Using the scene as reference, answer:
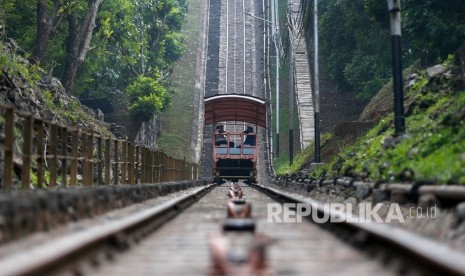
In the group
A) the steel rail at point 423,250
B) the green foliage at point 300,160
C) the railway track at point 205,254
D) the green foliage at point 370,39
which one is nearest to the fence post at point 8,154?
the railway track at point 205,254

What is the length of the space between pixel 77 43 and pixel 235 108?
10.7 meters

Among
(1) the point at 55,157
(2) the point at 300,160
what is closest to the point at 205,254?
(1) the point at 55,157

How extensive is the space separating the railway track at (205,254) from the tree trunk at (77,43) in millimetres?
27534

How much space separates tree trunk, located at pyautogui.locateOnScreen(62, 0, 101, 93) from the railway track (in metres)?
27.5

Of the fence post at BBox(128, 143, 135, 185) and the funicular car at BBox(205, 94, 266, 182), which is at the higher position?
the funicular car at BBox(205, 94, 266, 182)

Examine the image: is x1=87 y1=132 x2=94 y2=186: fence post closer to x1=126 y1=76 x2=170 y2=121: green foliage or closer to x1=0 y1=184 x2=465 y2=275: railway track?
x1=0 y1=184 x2=465 y2=275: railway track

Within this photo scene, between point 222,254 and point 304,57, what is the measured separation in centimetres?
6574

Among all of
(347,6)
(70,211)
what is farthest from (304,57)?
(70,211)

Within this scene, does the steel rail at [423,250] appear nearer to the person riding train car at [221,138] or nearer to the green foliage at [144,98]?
the person riding train car at [221,138]

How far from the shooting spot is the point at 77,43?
3709cm

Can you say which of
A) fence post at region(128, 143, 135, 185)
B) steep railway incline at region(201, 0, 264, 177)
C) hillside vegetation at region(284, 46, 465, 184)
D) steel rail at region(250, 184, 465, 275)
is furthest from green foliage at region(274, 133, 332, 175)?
steel rail at region(250, 184, 465, 275)

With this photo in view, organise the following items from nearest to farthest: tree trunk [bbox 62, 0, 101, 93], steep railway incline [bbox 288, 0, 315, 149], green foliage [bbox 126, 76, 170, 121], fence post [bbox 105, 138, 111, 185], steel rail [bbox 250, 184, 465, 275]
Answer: steel rail [bbox 250, 184, 465, 275], fence post [bbox 105, 138, 111, 185], tree trunk [bbox 62, 0, 101, 93], green foliage [bbox 126, 76, 170, 121], steep railway incline [bbox 288, 0, 315, 149]

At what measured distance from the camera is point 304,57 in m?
70.2

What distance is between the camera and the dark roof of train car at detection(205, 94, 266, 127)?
41844mm
